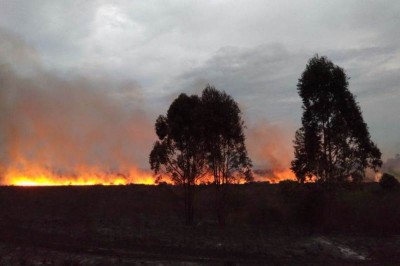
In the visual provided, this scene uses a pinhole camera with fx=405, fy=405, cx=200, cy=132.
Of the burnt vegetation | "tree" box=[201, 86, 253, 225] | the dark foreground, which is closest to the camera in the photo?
the dark foreground

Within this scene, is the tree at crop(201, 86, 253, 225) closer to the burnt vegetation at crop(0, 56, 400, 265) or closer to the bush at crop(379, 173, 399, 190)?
the burnt vegetation at crop(0, 56, 400, 265)

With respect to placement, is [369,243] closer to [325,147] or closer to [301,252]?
[301,252]

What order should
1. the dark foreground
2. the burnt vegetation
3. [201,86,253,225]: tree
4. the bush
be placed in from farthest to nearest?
the bush < [201,86,253,225]: tree < the burnt vegetation < the dark foreground

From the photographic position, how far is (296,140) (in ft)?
142

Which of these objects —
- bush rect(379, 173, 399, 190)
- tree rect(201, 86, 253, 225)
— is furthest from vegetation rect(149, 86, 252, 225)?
bush rect(379, 173, 399, 190)

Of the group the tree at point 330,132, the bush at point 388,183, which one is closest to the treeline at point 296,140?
the tree at point 330,132

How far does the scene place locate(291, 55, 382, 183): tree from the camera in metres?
40.9

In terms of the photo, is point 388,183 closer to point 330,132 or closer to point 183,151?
point 330,132

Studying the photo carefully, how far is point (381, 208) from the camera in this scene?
44.9m

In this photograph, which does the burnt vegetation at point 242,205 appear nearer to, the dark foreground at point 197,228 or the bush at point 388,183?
the dark foreground at point 197,228

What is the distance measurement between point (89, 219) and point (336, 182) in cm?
2713

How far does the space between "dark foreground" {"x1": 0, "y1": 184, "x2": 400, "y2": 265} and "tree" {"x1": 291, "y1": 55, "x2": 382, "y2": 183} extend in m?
2.21

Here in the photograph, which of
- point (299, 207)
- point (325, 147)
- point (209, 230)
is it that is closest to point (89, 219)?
point (209, 230)

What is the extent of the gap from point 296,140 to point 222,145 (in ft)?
26.0
